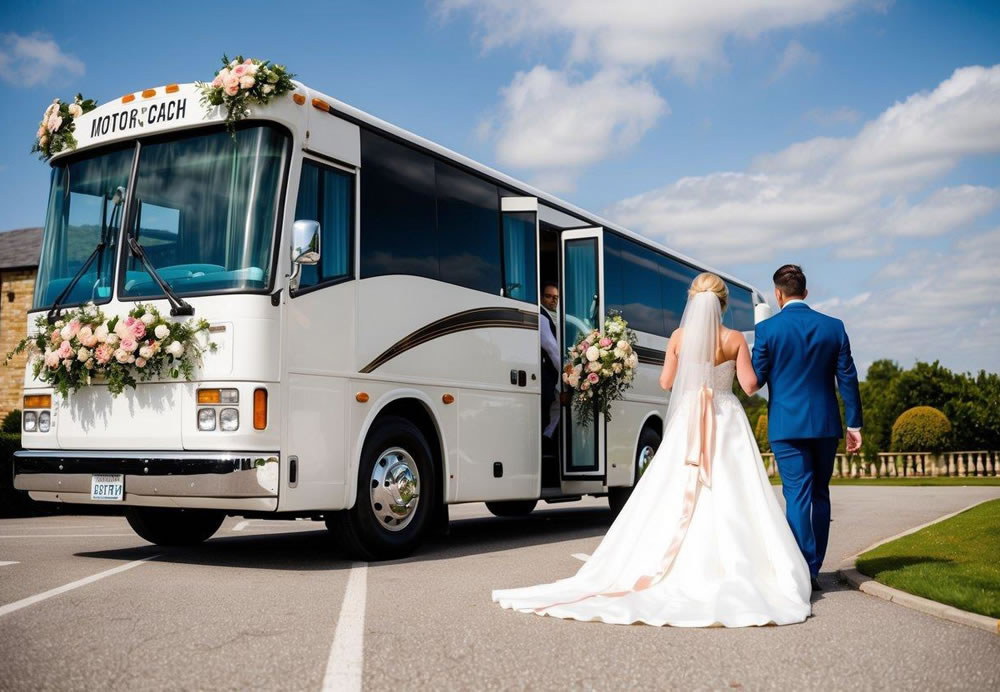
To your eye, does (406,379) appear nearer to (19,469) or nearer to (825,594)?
(19,469)

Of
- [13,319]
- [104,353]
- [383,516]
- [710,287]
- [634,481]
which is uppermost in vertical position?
[13,319]

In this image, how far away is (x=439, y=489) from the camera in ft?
Answer: 30.7

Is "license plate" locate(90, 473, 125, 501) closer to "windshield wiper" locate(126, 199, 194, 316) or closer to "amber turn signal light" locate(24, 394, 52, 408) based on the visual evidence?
"amber turn signal light" locate(24, 394, 52, 408)

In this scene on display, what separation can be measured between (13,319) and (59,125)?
3117 centimetres

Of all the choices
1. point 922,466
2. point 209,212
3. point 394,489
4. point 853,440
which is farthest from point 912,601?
point 922,466

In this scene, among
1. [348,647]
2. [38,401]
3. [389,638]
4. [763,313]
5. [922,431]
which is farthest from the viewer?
[922,431]

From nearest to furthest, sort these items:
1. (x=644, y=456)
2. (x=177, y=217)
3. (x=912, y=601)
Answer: (x=912, y=601), (x=177, y=217), (x=644, y=456)

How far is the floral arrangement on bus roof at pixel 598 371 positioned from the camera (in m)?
11.8

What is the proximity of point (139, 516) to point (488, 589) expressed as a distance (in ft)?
13.3

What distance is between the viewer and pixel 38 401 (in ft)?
27.9

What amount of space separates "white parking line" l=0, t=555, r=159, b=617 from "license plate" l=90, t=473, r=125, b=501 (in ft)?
1.88

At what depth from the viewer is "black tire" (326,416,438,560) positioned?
8.30m

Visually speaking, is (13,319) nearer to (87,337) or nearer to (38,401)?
(38,401)

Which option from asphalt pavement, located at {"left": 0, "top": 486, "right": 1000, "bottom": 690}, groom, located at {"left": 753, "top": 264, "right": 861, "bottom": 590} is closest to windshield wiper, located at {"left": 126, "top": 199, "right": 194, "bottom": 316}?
asphalt pavement, located at {"left": 0, "top": 486, "right": 1000, "bottom": 690}
